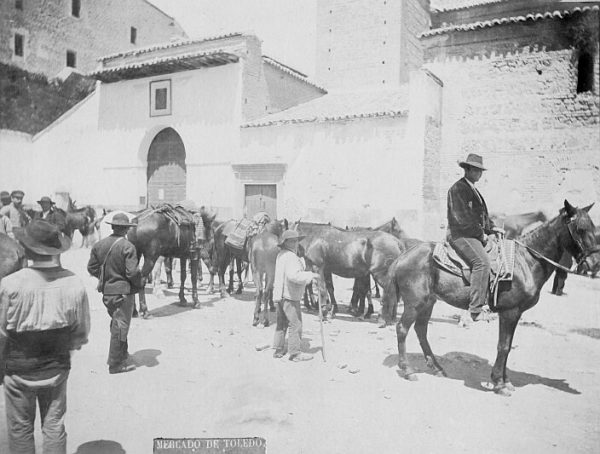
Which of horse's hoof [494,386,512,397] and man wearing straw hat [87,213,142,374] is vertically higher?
man wearing straw hat [87,213,142,374]

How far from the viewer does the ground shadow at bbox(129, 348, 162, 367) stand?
15.8ft

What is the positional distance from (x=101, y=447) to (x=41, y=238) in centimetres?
168

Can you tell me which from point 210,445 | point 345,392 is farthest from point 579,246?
point 210,445

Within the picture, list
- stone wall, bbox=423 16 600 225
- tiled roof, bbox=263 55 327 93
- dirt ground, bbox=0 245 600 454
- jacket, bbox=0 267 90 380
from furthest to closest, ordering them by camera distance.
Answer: tiled roof, bbox=263 55 327 93, stone wall, bbox=423 16 600 225, dirt ground, bbox=0 245 600 454, jacket, bbox=0 267 90 380

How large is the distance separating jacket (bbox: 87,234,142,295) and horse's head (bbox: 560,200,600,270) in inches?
176

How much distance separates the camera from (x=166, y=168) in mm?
16297

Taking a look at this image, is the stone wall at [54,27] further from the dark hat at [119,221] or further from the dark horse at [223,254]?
the dark horse at [223,254]

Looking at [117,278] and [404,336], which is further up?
[117,278]

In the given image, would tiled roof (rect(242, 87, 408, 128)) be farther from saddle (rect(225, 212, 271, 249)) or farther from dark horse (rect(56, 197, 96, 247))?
dark horse (rect(56, 197, 96, 247))

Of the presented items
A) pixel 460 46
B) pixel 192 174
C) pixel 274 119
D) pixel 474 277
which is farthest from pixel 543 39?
pixel 192 174

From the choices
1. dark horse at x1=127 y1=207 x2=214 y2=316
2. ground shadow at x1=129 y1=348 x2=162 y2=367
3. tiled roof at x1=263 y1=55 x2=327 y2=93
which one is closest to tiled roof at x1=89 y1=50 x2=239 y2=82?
tiled roof at x1=263 y1=55 x2=327 y2=93

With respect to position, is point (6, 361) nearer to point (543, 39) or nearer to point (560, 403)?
point (560, 403)

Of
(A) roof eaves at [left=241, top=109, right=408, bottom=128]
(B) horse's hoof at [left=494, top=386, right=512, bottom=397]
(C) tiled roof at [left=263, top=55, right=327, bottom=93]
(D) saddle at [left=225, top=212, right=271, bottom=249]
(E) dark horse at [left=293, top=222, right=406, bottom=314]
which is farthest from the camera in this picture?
(C) tiled roof at [left=263, top=55, right=327, bottom=93]

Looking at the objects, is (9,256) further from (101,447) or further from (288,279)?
(288,279)
